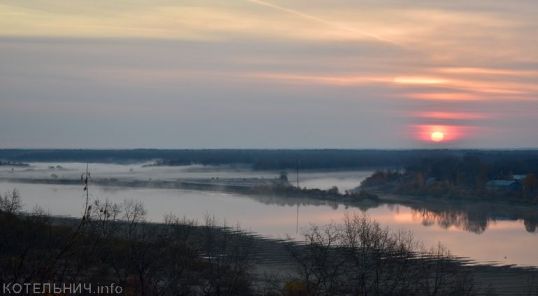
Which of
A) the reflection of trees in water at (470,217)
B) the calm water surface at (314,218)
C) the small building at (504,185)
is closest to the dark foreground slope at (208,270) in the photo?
the calm water surface at (314,218)

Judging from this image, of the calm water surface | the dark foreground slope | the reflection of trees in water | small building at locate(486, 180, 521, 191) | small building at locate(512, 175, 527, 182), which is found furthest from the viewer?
small building at locate(512, 175, 527, 182)

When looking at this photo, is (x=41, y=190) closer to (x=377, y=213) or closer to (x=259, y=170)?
(x=377, y=213)

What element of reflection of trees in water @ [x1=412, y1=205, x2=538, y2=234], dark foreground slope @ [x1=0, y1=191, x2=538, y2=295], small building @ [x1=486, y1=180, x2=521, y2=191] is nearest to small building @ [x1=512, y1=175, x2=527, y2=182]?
small building @ [x1=486, y1=180, x2=521, y2=191]

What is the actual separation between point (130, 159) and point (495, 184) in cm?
6332

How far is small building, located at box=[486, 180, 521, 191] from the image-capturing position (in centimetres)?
3462

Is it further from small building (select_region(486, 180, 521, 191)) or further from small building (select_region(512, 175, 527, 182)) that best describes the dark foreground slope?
small building (select_region(512, 175, 527, 182))

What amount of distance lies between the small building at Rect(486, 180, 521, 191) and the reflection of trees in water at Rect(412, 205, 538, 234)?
14.2 ft

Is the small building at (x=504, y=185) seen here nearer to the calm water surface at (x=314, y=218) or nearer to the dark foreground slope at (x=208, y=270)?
the calm water surface at (x=314, y=218)

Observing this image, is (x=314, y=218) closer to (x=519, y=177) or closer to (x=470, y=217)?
(x=470, y=217)

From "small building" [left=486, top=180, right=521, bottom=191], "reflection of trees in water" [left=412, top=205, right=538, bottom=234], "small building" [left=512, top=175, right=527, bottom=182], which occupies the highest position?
"small building" [left=512, top=175, right=527, bottom=182]

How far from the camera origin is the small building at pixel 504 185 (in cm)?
3462

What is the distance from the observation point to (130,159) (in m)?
92.8

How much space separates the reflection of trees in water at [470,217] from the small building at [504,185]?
433cm

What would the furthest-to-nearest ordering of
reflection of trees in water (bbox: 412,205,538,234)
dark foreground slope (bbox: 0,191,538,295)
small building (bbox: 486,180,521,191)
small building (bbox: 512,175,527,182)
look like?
small building (bbox: 512,175,527,182) → small building (bbox: 486,180,521,191) → reflection of trees in water (bbox: 412,205,538,234) → dark foreground slope (bbox: 0,191,538,295)
